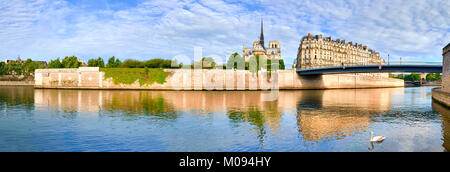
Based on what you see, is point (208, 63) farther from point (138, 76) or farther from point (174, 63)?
point (138, 76)

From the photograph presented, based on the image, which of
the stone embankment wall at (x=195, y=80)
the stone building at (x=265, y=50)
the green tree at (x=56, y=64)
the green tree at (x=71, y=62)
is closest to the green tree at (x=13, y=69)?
the green tree at (x=56, y=64)

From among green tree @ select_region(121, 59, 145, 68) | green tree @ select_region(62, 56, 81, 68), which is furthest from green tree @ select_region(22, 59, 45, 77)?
green tree @ select_region(121, 59, 145, 68)

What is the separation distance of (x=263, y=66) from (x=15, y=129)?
208 ft

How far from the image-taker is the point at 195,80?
67.9 metres

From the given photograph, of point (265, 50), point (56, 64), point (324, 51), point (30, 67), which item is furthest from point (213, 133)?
point (265, 50)

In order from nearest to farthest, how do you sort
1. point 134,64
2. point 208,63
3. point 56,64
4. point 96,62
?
point 134,64
point 208,63
point 96,62
point 56,64

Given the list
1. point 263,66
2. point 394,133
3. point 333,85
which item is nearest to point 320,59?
point 333,85

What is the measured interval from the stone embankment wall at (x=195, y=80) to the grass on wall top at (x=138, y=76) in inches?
34.0

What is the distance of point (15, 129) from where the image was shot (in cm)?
1641

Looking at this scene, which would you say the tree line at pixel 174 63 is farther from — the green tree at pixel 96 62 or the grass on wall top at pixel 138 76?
the grass on wall top at pixel 138 76

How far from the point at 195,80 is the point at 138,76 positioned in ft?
45.6

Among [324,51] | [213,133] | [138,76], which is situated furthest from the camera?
[324,51]
